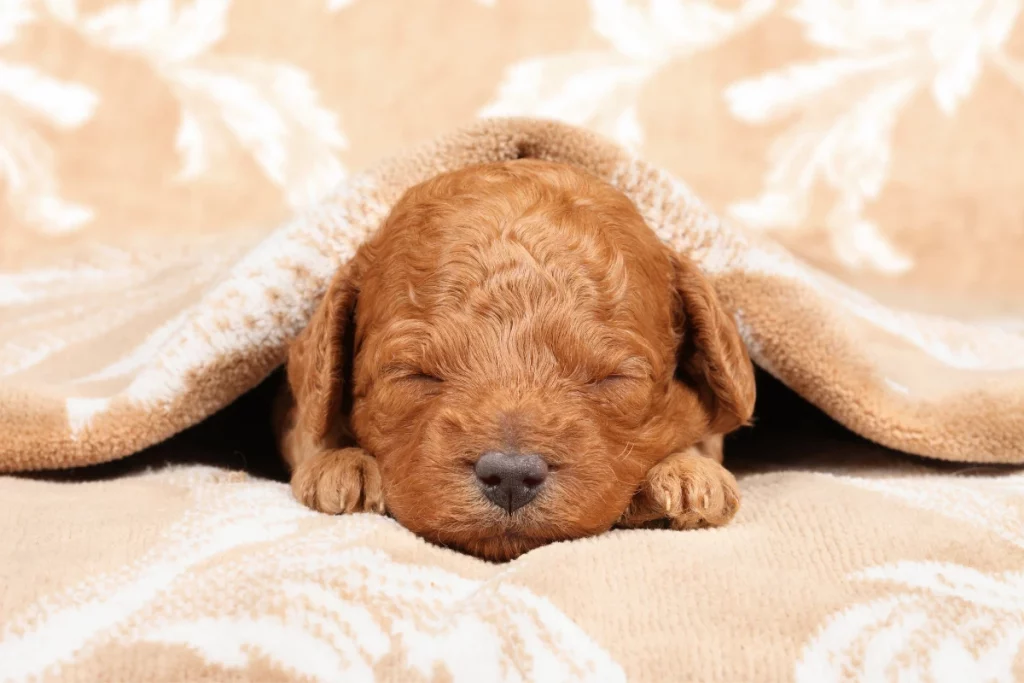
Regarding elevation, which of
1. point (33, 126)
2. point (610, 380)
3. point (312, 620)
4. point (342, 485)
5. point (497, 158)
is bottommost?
point (33, 126)

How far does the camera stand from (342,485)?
1.49 meters

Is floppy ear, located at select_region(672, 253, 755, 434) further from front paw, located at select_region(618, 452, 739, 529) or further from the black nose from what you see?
the black nose

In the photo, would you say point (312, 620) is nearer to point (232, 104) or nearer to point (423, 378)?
point (423, 378)

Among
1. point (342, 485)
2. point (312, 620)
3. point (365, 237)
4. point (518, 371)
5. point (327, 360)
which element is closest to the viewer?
point (312, 620)

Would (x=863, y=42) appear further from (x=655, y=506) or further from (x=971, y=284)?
(x=655, y=506)

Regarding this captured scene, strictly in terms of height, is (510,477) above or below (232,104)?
above

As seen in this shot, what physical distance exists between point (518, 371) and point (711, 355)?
426 millimetres

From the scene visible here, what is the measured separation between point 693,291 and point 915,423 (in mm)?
463

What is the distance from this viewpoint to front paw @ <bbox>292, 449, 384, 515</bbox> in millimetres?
1479

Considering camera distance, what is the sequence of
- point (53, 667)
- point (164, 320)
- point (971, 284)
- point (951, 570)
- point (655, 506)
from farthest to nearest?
point (971, 284)
point (164, 320)
point (655, 506)
point (951, 570)
point (53, 667)

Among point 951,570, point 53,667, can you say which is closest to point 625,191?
point 951,570

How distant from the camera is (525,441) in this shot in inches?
50.4

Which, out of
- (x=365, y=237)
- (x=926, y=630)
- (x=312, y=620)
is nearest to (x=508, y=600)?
(x=312, y=620)

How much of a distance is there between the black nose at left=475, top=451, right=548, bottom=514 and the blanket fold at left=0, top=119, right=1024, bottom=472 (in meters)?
0.72
